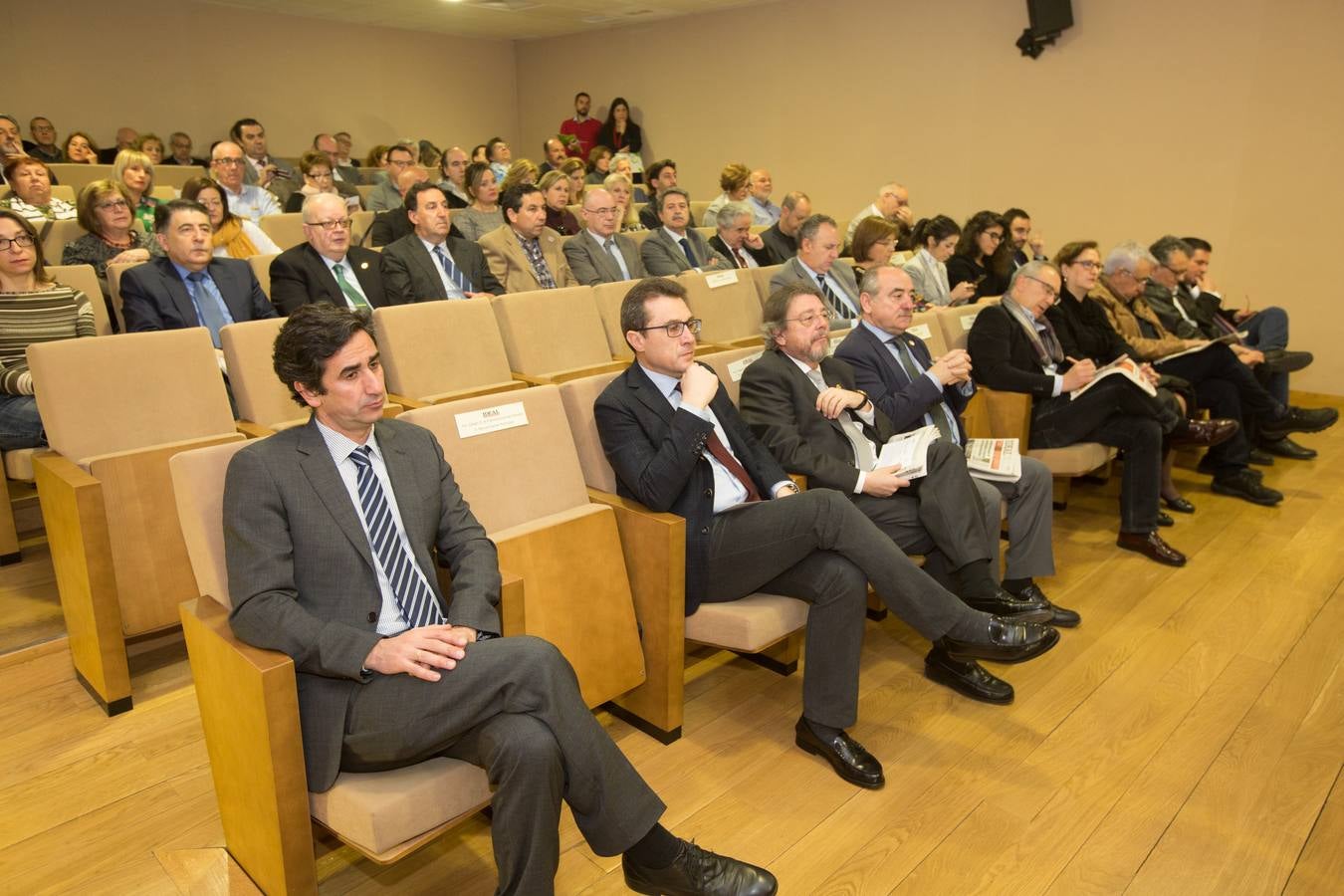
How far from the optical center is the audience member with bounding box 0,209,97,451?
2746mm

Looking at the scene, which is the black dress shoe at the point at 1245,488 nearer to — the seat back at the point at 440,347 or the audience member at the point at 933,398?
the audience member at the point at 933,398

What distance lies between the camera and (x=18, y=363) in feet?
9.34

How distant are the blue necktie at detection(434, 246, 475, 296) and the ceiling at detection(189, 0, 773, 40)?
569 cm

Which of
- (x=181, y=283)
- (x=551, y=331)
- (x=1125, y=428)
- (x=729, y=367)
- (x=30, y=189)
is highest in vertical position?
(x=30, y=189)

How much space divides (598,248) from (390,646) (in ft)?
11.4

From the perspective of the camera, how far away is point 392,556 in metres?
1.71

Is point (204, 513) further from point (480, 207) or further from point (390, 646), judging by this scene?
point (480, 207)

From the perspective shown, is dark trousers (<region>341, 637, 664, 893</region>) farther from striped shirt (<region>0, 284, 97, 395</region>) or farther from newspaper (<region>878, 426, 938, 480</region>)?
striped shirt (<region>0, 284, 97, 395</region>)

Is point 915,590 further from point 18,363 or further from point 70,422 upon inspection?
point 18,363

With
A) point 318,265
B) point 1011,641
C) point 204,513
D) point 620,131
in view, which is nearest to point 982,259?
point 1011,641

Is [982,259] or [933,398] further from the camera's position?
A: [982,259]

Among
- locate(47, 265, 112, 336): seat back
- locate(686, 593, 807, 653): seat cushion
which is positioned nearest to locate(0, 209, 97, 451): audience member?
locate(47, 265, 112, 336): seat back

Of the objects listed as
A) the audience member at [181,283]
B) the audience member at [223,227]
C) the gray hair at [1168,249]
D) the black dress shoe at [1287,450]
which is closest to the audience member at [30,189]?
the audience member at [223,227]

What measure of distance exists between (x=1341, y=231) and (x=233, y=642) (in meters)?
6.88
